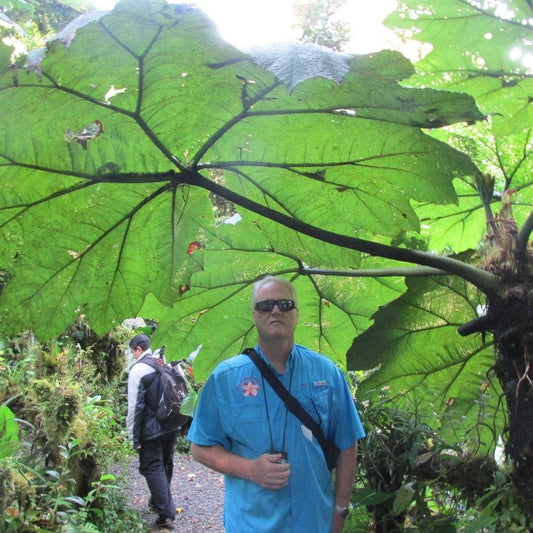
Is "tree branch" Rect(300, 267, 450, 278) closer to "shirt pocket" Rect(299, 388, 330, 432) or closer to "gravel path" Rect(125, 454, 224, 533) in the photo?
"shirt pocket" Rect(299, 388, 330, 432)

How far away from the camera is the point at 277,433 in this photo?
5.73 feet

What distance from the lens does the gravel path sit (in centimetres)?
595

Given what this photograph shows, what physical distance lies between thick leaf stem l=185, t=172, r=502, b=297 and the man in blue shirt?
50cm

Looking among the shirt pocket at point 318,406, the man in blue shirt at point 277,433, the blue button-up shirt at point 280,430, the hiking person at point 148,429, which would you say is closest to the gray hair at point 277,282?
the man in blue shirt at point 277,433

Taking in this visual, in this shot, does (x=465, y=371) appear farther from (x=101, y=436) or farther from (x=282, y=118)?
(x=101, y=436)

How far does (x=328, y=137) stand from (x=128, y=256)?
0.68 meters

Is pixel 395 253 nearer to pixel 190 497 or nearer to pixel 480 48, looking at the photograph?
pixel 480 48

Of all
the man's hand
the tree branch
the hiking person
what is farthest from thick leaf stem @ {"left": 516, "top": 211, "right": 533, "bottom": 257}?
the hiking person

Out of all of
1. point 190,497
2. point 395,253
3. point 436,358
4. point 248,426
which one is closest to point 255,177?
point 395,253

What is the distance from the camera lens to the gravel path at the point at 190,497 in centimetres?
595

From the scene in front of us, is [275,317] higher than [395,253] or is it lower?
lower

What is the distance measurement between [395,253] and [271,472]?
0.74 m

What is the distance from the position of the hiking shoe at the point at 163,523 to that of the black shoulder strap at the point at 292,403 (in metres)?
4.32

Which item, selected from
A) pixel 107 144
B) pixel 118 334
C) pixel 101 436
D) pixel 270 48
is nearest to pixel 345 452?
pixel 107 144
